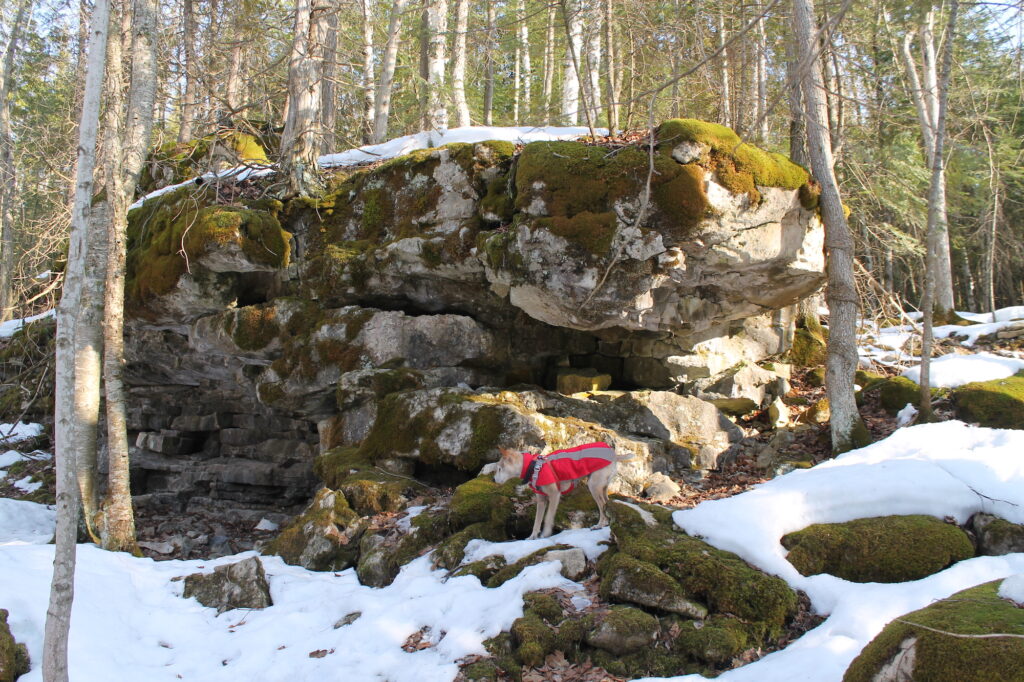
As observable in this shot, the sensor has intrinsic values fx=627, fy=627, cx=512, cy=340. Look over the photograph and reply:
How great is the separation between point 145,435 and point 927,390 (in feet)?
46.9

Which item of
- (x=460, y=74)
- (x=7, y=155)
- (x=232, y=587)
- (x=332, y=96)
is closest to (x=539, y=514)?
(x=232, y=587)

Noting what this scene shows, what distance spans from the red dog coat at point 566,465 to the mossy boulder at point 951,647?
307 cm

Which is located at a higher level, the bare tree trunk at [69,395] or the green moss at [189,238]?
the green moss at [189,238]

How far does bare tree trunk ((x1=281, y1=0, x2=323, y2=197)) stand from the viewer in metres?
10.6

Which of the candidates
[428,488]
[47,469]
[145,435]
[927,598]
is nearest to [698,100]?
[428,488]

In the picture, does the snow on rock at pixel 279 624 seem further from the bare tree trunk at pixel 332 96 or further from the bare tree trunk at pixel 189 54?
the bare tree trunk at pixel 332 96

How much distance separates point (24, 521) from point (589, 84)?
11.4 metres

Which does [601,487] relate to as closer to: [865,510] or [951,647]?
[865,510]

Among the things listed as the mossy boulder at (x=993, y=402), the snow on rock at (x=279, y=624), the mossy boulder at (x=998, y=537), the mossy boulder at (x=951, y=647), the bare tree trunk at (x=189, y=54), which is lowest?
the snow on rock at (x=279, y=624)

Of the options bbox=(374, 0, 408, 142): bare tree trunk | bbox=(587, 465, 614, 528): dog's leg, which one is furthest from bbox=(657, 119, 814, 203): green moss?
bbox=(374, 0, 408, 142): bare tree trunk

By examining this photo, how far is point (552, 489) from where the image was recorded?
611cm

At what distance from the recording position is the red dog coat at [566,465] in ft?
19.8

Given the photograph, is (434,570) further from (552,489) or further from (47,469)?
(47,469)

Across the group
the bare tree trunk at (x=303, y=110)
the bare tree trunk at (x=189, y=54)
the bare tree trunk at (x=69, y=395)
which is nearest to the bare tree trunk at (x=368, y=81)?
the bare tree trunk at (x=189, y=54)
